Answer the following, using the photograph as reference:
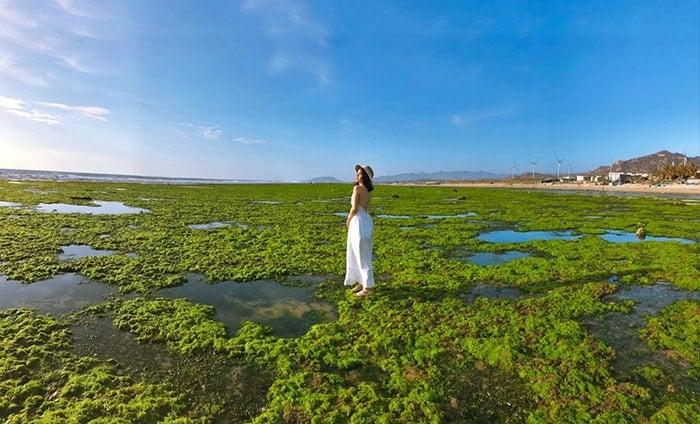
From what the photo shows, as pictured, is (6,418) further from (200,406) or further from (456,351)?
(456,351)

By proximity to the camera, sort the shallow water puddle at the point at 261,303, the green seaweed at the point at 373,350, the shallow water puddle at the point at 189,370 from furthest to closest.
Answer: the shallow water puddle at the point at 261,303, the shallow water puddle at the point at 189,370, the green seaweed at the point at 373,350

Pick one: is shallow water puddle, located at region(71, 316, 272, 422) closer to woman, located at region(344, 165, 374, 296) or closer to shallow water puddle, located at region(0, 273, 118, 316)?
shallow water puddle, located at region(0, 273, 118, 316)

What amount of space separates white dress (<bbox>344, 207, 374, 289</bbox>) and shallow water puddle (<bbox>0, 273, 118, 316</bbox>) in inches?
242

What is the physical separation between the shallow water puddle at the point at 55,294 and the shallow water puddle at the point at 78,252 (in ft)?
8.15

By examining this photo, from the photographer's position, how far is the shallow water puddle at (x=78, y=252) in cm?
1222

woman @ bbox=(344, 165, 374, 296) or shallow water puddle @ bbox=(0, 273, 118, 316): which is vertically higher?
woman @ bbox=(344, 165, 374, 296)

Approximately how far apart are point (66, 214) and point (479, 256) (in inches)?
945

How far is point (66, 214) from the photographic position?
21.6 metres

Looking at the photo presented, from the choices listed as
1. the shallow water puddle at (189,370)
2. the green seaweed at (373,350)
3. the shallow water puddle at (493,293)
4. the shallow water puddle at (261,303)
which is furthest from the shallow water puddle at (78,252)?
the shallow water puddle at (493,293)

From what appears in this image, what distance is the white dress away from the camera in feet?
27.8

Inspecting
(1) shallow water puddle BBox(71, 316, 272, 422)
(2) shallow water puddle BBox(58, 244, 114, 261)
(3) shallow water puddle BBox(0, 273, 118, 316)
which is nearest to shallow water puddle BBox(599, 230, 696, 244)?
(1) shallow water puddle BBox(71, 316, 272, 422)

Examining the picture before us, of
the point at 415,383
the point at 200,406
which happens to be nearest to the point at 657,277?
the point at 415,383

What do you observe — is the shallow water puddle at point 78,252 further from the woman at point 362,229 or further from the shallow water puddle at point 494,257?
the shallow water puddle at point 494,257

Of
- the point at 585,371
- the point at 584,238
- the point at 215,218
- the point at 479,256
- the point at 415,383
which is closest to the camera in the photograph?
the point at 415,383
